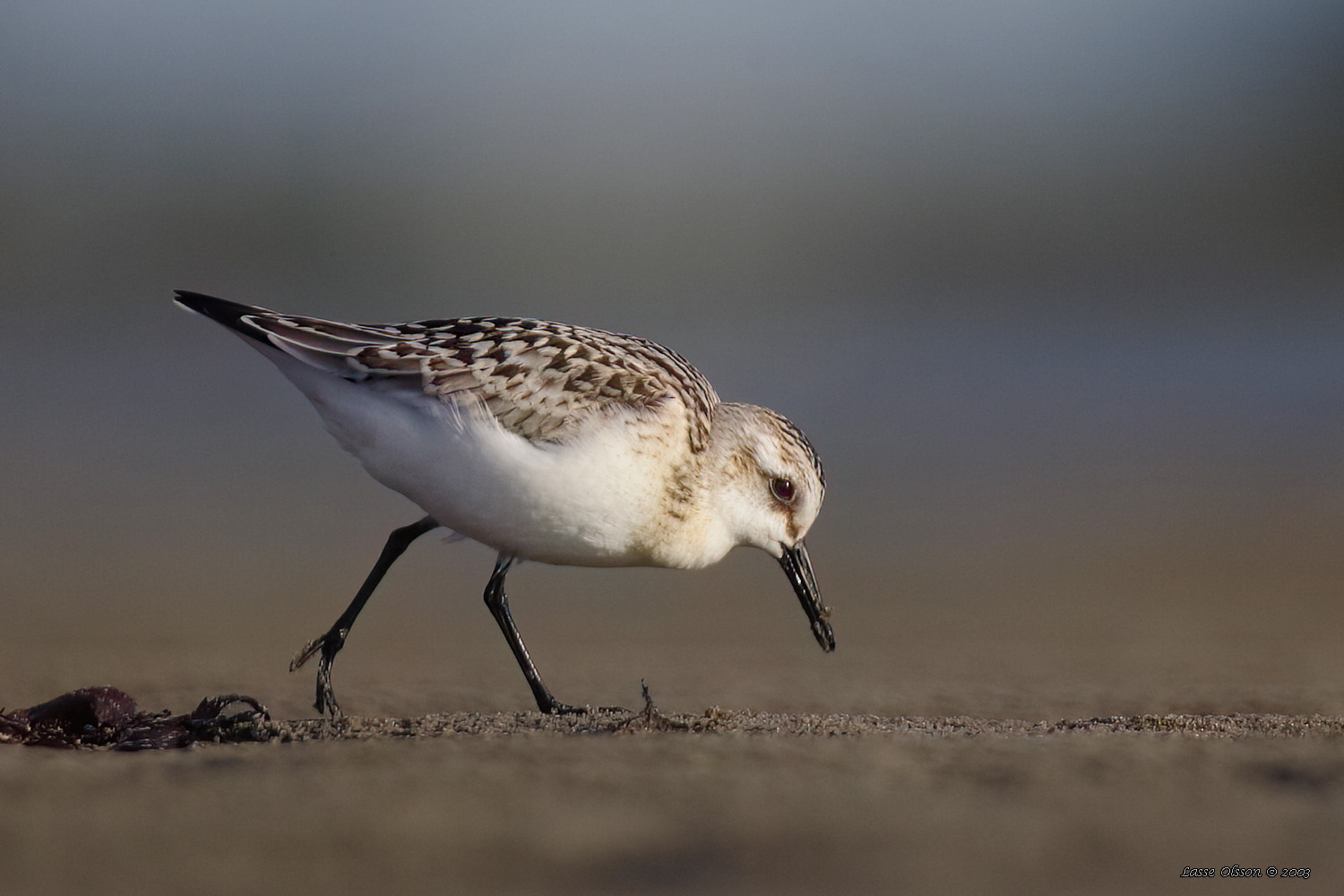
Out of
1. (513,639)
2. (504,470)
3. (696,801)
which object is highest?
(504,470)

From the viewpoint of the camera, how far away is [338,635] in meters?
5.93

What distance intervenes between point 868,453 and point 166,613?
710 centimetres

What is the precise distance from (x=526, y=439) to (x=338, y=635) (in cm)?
117

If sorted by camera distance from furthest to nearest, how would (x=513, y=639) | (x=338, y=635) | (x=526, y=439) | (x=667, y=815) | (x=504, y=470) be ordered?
1. (x=513, y=639)
2. (x=338, y=635)
3. (x=526, y=439)
4. (x=504, y=470)
5. (x=667, y=815)

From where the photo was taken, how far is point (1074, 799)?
3.93 metres

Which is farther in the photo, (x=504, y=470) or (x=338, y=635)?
(x=338, y=635)

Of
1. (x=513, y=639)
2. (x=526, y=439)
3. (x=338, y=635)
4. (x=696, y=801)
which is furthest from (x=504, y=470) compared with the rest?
(x=696, y=801)

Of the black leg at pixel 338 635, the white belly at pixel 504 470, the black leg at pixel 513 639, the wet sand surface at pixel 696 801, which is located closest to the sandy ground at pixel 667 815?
the wet sand surface at pixel 696 801

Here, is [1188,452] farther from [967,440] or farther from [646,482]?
[646,482]

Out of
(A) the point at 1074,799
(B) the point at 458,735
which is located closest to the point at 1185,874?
(A) the point at 1074,799

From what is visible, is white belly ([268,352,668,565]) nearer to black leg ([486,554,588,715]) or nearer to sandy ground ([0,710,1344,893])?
black leg ([486,554,588,715])

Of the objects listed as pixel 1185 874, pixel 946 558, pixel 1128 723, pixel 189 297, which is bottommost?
pixel 946 558

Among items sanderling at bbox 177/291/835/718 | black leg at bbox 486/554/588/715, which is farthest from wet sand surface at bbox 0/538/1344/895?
sanderling at bbox 177/291/835/718

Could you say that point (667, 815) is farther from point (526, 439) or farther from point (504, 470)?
point (526, 439)
